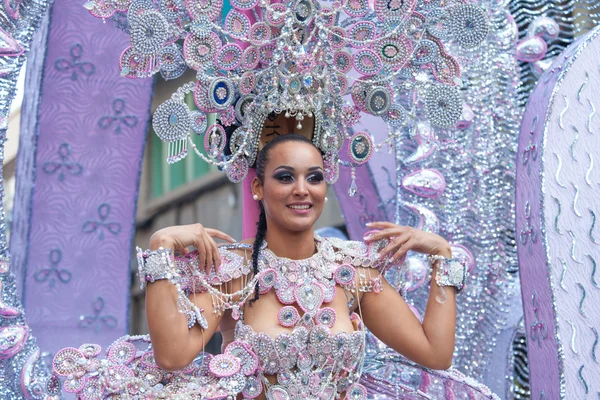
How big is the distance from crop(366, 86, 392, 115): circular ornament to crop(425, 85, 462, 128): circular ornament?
0.13 meters

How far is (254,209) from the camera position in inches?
121

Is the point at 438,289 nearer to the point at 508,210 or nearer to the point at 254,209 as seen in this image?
the point at 254,209

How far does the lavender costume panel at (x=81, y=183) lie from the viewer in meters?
3.83

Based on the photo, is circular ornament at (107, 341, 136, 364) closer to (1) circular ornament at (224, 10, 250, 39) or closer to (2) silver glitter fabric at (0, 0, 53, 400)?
(2) silver glitter fabric at (0, 0, 53, 400)

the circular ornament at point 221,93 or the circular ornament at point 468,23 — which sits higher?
the circular ornament at point 468,23

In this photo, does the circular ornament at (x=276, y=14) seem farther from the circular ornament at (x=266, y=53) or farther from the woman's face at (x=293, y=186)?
the woman's face at (x=293, y=186)

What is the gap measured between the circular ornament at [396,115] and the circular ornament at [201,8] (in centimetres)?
64

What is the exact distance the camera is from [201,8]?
279cm

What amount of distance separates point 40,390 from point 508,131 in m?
2.01

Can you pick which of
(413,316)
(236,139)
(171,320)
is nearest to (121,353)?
(171,320)

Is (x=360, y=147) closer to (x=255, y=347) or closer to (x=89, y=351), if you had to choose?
(x=255, y=347)

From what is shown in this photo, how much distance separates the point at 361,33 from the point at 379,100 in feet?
0.72

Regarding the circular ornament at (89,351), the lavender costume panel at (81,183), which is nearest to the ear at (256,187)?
the circular ornament at (89,351)

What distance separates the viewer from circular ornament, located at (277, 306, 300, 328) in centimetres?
270
